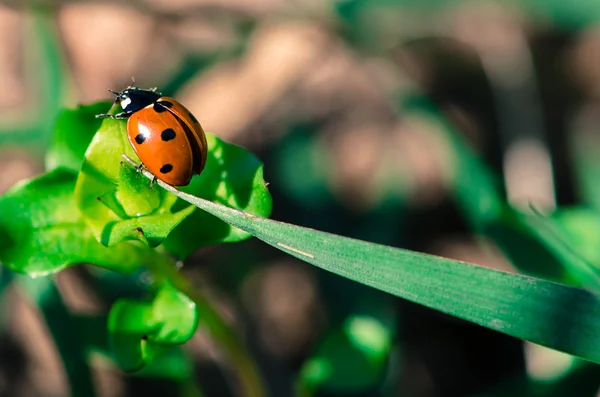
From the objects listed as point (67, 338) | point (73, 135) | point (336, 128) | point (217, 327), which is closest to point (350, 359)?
point (217, 327)

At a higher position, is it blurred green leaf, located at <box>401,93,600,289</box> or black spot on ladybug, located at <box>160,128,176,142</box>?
black spot on ladybug, located at <box>160,128,176,142</box>

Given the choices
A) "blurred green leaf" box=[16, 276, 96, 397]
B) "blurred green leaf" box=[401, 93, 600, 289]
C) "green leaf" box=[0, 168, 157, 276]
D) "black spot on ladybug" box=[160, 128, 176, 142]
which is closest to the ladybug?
"black spot on ladybug" box=[160, 128, 176, 142]

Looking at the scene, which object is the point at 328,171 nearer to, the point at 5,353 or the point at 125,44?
the point at 125,44

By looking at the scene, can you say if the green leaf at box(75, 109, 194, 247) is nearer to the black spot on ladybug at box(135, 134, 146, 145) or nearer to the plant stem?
the black spot on ladybug at box(135, 134, 146, 145)

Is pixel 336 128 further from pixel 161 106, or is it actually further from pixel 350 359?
pixel 161 106

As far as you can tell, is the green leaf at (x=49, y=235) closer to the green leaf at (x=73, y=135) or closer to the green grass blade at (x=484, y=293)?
the green leaf at (x=73, y=135)

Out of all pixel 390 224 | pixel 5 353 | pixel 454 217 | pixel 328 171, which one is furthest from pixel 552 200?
pixel 5 353
